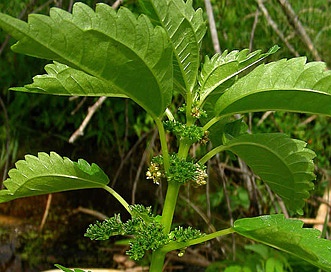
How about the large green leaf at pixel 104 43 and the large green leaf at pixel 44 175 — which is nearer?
the large green leaf at pixel 104 43

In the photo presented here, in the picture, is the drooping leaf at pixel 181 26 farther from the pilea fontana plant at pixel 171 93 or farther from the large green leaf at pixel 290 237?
the large green leaf at pixel 290 237

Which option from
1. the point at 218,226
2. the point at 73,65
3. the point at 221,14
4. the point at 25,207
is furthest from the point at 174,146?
the point at 73,65

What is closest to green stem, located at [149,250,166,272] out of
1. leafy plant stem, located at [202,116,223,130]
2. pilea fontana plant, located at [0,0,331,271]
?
pilea fontana plant, located at [0,0,331,271]

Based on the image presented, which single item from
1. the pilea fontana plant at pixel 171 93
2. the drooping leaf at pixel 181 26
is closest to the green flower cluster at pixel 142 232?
the pilea fontana plant at pixel 171 93

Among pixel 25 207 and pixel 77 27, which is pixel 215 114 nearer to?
pixel 77 27

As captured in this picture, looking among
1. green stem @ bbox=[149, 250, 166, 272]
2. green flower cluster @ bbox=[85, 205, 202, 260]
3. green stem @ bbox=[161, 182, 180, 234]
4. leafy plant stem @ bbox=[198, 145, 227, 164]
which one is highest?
leafy plant stem @ bbox=[198, 145, 227, 164]

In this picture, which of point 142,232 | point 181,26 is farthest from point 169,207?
point 181,26

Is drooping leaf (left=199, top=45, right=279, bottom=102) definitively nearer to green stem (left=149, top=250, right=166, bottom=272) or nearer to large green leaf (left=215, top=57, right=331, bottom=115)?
large green leaf (left=215, top=57, right=331, bottom=115)

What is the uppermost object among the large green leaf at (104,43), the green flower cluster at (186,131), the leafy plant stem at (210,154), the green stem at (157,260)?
the large green leaf at (104,43)

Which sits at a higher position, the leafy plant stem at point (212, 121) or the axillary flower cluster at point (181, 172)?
the leafy plant stem at point (212, 121)
